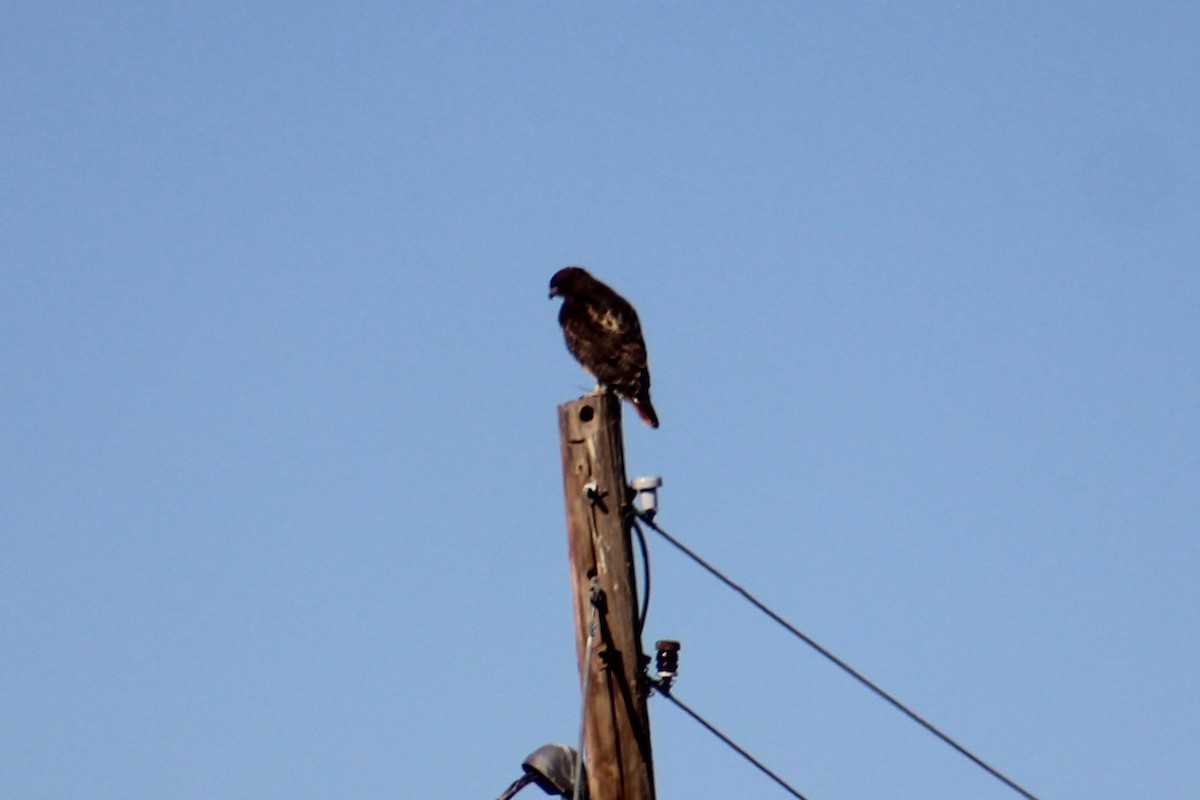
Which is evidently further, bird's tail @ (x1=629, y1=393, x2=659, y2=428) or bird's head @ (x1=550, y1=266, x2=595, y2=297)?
bird's head @ (x1=550, y1=266, x2=595, y2=297)

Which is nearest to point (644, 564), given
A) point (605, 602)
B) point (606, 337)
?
point (605, 602)

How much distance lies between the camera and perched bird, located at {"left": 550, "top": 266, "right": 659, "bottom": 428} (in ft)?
35.7

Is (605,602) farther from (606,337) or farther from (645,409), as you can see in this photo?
(606,337)

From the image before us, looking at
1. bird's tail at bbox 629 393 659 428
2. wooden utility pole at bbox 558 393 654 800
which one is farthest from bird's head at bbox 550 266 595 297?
wooden utility pole at bbox 558 393 654 800

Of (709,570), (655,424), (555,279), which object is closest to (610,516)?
(709,570)

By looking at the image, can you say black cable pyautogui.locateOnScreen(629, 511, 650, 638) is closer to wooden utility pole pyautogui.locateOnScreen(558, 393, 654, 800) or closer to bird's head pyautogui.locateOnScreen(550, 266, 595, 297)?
wooden utility pole pyautogui.locateOnScreen(558, 393, 654, 800)

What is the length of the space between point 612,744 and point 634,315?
515cm

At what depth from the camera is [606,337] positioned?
11375 millimetres

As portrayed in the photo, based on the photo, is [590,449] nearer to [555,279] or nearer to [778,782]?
[778,782]

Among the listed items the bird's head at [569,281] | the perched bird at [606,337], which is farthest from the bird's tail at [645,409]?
the bird's head at [569,281]

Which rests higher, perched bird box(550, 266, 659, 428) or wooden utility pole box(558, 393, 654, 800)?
perched bird box(550, 266, 659, 428)

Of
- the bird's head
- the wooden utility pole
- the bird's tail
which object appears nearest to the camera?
the wooden utility pole

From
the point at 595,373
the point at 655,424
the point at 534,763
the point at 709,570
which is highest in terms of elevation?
the point at 595,373

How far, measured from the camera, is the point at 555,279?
42.3ft
